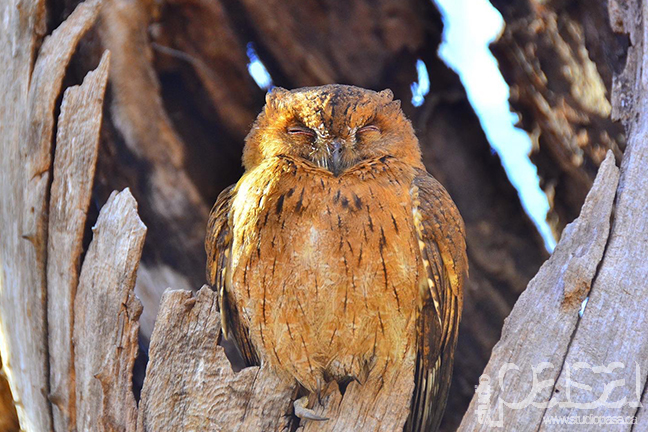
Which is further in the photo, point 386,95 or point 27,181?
point 386,95

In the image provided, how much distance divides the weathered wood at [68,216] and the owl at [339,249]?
49 cm

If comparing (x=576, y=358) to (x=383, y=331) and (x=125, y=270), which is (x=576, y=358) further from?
(x=125, y=270)

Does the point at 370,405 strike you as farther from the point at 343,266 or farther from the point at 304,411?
the point at 343,266

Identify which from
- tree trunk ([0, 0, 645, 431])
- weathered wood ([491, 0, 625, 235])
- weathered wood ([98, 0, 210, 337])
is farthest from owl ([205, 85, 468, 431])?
weathered wood ([491, 0, 625, 235])

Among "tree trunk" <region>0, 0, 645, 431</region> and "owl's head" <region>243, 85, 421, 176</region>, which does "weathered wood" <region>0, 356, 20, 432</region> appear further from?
"owl's head" <region>243, 85, 421, 176</region>

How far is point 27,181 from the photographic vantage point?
2.32m

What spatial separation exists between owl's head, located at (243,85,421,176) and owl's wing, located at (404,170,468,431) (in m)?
0.20

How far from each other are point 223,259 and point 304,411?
631mm

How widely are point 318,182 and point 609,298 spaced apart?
3.30 ft

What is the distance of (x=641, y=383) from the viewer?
6.33 ft

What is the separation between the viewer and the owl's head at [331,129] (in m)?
2.28

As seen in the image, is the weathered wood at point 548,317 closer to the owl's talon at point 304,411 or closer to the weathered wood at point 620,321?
the weathered wood at point 620,321

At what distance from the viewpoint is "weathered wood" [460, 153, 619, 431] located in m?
1.96

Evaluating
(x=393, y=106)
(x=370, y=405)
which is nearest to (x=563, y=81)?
(x=393, y=106)
